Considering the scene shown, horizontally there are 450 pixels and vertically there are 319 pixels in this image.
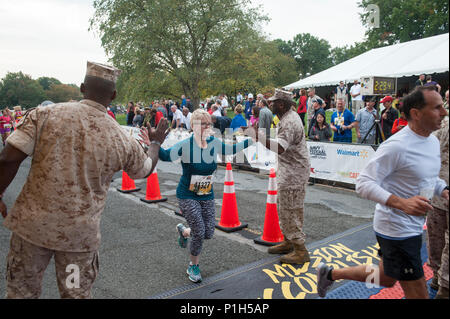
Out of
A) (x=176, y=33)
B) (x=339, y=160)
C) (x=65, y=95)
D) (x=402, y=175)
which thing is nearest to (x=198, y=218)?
(x=402, y=175)

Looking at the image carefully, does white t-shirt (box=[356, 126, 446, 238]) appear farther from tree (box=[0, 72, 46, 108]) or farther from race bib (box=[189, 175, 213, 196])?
tree (box=[0, 72, 46, 108])

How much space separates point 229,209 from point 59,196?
3.84 m

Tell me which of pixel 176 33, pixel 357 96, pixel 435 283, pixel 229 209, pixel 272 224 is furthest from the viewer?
pixel 176 33

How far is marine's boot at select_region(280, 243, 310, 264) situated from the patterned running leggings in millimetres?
1090

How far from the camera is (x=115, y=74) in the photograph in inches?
95.5

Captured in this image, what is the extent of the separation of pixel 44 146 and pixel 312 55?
103 meters

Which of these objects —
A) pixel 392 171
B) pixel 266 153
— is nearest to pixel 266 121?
pixel 266 153

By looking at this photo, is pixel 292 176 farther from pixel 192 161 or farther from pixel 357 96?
pixel 357 96

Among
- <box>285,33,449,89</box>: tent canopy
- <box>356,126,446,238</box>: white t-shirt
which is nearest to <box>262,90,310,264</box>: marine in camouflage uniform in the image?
<box>356,126,446,238</box>: white t-shirt

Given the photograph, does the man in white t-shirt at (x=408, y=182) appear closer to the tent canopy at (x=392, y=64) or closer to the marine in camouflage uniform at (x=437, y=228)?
the marine in camouflage uniform at (x=437, y=228)

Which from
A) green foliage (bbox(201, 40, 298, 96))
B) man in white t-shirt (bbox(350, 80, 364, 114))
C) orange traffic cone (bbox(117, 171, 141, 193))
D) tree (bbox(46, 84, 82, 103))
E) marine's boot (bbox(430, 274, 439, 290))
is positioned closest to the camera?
marine's boot (bbox(430, 274, 439, 290))

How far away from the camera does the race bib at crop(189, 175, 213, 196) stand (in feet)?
12.9

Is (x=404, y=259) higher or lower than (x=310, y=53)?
lower

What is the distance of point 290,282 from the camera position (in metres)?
3.96
